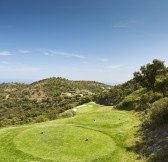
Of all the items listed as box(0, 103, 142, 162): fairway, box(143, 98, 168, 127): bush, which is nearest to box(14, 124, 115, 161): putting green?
box(0, 103, 142, 162): fairway

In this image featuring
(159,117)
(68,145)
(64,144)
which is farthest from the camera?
(159,117)

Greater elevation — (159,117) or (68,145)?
(159,117)

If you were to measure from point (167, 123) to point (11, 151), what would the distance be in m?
15.7

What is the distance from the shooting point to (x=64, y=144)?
1672cm

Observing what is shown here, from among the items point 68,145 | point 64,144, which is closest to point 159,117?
point 68,145

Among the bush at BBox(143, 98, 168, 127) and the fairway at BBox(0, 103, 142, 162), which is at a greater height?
the bush at BBox(143, 98, 168, 127)

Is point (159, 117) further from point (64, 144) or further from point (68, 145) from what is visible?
point (64, 144)

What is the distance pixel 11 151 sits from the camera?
15.8 m

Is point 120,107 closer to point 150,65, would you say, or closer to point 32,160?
point 150,65

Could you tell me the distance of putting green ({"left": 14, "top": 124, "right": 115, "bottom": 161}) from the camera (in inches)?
583

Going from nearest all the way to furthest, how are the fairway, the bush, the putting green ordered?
the fairway, the putting green, the bush

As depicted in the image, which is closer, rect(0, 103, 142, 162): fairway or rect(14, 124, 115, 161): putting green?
rect(0, 103, 142, 162): fairway

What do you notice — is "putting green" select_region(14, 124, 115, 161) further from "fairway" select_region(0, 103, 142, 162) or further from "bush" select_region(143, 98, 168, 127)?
"bush" select_region(143, 98, 168, 127)

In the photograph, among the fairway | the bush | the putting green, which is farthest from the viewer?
the bush
